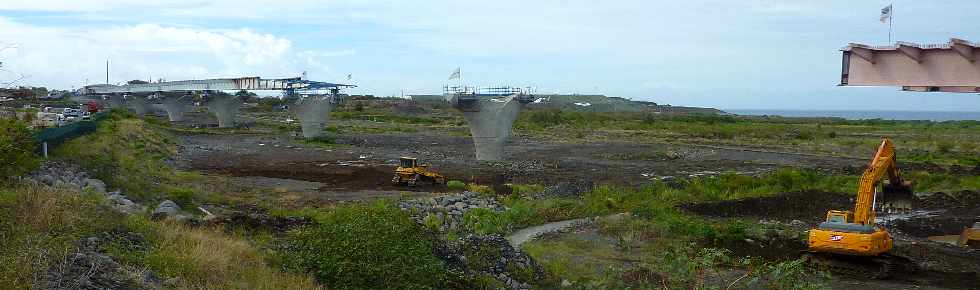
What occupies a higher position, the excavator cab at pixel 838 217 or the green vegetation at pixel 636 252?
the excavator cab at pixel 838 217

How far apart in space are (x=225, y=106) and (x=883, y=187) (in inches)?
3102

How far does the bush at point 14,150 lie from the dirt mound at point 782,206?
21.3 m

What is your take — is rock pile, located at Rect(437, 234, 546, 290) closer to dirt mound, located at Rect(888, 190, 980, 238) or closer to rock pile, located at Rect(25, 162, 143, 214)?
rock pile, located at Rect(25, 162, 143, 214)

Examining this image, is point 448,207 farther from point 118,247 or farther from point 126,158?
point 126,158

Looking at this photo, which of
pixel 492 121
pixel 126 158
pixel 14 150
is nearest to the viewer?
pixel 14 150

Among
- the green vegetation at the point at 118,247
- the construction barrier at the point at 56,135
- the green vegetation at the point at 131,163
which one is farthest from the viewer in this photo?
the construction barrier at the point at 56,135

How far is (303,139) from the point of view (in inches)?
2778

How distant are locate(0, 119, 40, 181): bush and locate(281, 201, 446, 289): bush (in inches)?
315

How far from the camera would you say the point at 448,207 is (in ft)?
89.8

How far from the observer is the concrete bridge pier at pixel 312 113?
7388 centimetres

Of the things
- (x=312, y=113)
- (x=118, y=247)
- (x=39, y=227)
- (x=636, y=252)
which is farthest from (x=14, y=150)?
(x=312, y=113)

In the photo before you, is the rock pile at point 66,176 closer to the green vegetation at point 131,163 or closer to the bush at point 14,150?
the bush at point 14,150

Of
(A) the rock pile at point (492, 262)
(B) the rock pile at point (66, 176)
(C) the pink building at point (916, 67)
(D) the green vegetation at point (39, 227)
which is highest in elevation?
(C) the pink building at point (916, 67)

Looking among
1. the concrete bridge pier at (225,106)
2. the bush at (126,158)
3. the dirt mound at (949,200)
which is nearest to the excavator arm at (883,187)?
the dirt mound at (949,200)
